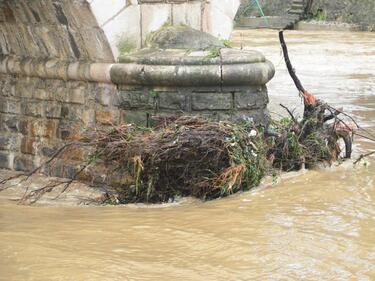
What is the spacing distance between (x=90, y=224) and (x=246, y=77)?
6.45 feet

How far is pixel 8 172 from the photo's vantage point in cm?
819

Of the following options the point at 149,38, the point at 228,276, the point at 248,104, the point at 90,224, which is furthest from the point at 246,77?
the point at 228,276

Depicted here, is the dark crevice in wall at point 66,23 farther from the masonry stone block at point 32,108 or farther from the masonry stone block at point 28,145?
the masonry stone block at point 28,145

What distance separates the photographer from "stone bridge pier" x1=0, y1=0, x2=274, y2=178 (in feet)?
21.6

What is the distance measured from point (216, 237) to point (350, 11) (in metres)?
25.5

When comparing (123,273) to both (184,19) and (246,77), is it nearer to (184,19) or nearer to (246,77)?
(246,77)

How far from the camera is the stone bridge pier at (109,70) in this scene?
6598 mm

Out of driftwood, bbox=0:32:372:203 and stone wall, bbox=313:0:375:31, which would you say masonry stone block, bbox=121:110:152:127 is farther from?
stone wall, bbox=313:0:375:31

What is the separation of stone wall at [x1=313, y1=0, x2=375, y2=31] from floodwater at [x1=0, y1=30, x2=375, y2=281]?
72.7 ft

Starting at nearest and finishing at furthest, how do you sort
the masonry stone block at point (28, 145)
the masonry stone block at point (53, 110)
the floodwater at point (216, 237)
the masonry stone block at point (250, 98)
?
1. the floodwater at point (216, 237)
2. the masonry stone block at point (250, 98)
3. the masonry stone block at point (53, 110)
4. the masonry stone block at point (28, 145)

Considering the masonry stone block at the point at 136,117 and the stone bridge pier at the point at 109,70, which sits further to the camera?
the masonry stone block at the point at 136,117

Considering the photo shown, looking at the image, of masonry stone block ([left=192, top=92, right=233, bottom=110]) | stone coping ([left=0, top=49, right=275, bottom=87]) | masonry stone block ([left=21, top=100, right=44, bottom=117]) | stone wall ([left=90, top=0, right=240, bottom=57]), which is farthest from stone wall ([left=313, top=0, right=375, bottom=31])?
masonry stone block ([left=192, top=92, right=233, bottom=110])

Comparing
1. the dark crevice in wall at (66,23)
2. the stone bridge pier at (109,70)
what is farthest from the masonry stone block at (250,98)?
the dark crevice in wall at (66,23)

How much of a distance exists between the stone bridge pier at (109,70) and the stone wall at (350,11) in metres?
21.5
